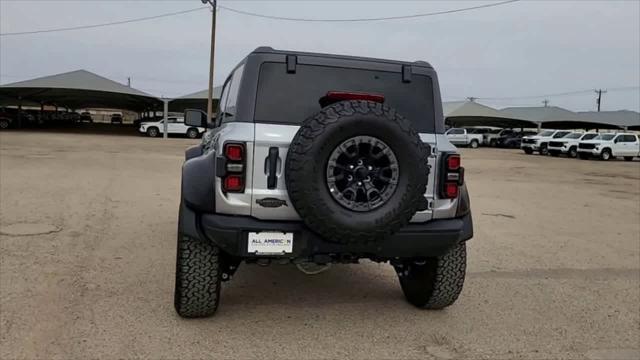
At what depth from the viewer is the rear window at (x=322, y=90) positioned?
368 centimetres

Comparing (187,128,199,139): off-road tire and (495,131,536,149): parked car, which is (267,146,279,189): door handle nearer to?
(187,128,199,139): off-road tire

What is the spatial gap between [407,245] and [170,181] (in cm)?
940

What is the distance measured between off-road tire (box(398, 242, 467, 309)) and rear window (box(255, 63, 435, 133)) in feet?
3.33

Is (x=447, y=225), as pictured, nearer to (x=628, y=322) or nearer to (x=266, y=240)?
(x=266, y=240)

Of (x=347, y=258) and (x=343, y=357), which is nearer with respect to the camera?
(x=343, y=357)

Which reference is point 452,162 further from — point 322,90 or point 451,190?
point 322,90

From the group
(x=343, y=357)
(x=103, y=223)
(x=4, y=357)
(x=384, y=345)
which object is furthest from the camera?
(x=103, y=223)

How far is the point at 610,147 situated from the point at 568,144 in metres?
2.44

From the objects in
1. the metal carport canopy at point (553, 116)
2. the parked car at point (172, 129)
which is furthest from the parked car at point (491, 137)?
the parked car at point (172, 129)

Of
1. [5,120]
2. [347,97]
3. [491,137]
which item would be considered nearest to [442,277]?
[347,97]

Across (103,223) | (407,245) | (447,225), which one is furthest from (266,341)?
(103,223)

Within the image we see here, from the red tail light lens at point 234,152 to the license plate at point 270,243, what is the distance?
496mm

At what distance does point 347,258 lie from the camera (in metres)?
3.68

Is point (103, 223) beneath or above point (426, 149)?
beneath
